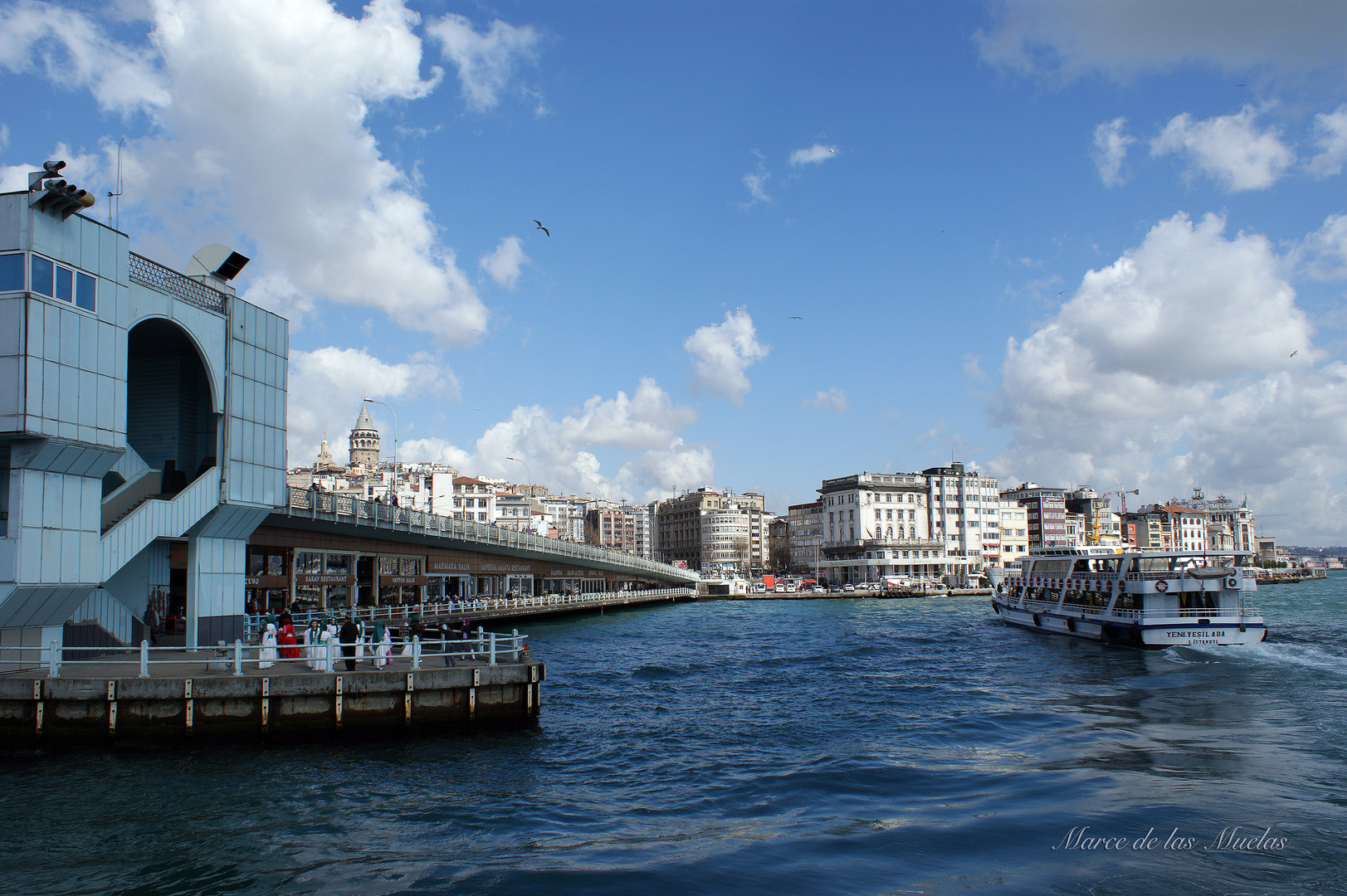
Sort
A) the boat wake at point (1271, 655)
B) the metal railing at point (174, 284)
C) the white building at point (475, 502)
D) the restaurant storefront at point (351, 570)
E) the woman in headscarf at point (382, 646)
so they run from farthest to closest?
the white building at point (475, 502) → the restaurant storefront at point (351, 570) → the boat wake at point (1271, 655) → the metal railing at point (174, 284) → the woman in headscarf at point (382, 646)

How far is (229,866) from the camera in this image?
14.1m

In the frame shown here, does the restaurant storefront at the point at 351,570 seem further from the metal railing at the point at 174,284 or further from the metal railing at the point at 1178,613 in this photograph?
the metal railing at the point at 1178,613

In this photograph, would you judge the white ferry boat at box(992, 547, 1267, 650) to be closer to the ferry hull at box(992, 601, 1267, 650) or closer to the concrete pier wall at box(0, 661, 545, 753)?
the ferry hull at box(992, 601, 1267, 650)

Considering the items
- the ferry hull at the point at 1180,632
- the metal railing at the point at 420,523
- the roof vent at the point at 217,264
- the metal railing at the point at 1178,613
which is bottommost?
the ferry hull at the point at 1180,632

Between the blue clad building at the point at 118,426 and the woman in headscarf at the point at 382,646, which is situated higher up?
the blue clad building at the point at 118,426

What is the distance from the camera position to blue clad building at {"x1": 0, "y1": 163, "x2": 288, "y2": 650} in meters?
21.6

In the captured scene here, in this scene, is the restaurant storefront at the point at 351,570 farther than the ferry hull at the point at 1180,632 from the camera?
Yes

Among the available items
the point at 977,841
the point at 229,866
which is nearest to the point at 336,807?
the point at 229,866

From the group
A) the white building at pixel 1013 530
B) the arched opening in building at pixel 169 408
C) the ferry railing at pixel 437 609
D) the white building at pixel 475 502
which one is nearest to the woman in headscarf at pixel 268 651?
the ferry railing at pixel 437 609

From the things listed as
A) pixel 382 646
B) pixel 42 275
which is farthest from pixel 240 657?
pixel 42 275

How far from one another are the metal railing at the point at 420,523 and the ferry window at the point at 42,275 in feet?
67.1

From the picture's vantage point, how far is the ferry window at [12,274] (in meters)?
21.5

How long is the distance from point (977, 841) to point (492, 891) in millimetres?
8412

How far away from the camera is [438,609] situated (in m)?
59.0
